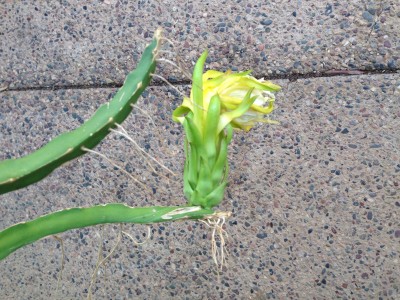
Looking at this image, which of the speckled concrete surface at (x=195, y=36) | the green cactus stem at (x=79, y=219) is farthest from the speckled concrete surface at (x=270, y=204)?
the green cactus stem at (x=79, y=219)

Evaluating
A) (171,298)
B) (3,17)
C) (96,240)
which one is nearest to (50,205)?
(96,240)

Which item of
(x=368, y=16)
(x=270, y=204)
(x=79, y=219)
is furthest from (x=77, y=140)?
(x=368, y=16)

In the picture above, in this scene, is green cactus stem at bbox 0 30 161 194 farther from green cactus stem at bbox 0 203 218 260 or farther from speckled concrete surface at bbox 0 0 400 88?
speckled concrete surface at bbox 0 0 400 88

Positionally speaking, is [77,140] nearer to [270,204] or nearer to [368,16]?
[270,204]

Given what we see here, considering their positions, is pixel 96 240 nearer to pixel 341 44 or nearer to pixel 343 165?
pixel 343 165

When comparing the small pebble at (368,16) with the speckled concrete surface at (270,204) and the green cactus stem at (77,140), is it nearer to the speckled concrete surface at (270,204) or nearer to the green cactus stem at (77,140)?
the speckled concrete surface at (270,204)

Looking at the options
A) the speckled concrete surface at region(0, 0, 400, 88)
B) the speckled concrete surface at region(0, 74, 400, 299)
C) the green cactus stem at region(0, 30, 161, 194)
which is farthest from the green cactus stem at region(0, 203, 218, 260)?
the speckled concrete surface at region(0, 0, 400, 88)
